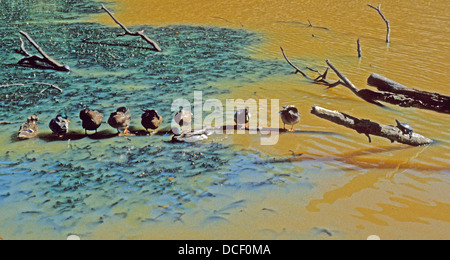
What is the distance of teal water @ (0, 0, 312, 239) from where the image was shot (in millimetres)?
5055

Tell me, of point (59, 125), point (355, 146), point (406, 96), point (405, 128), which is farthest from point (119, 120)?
point (406, 96)

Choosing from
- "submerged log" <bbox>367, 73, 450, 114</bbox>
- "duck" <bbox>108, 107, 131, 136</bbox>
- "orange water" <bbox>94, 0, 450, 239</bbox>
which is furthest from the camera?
"duck" <bbox>108, 107, 131, 136</bbox>

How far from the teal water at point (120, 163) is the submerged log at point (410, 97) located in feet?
8.17

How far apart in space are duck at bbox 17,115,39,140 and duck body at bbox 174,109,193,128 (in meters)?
2.49

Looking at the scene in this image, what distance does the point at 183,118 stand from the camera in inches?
299

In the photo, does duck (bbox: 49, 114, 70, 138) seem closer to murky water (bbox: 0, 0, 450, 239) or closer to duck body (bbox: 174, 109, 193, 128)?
murky water (bbox: 0, 0, 450, 239)

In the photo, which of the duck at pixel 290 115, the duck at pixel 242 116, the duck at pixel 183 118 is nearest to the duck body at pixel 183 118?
the duck at pixel 183 118

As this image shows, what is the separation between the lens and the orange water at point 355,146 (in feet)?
15.8


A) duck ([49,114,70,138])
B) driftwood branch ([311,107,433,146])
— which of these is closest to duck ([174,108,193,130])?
duck ([49,114,70,138])

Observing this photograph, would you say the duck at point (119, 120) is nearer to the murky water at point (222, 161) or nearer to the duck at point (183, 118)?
the murky water at point (222, 161)

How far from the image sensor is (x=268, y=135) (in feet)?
24.1
